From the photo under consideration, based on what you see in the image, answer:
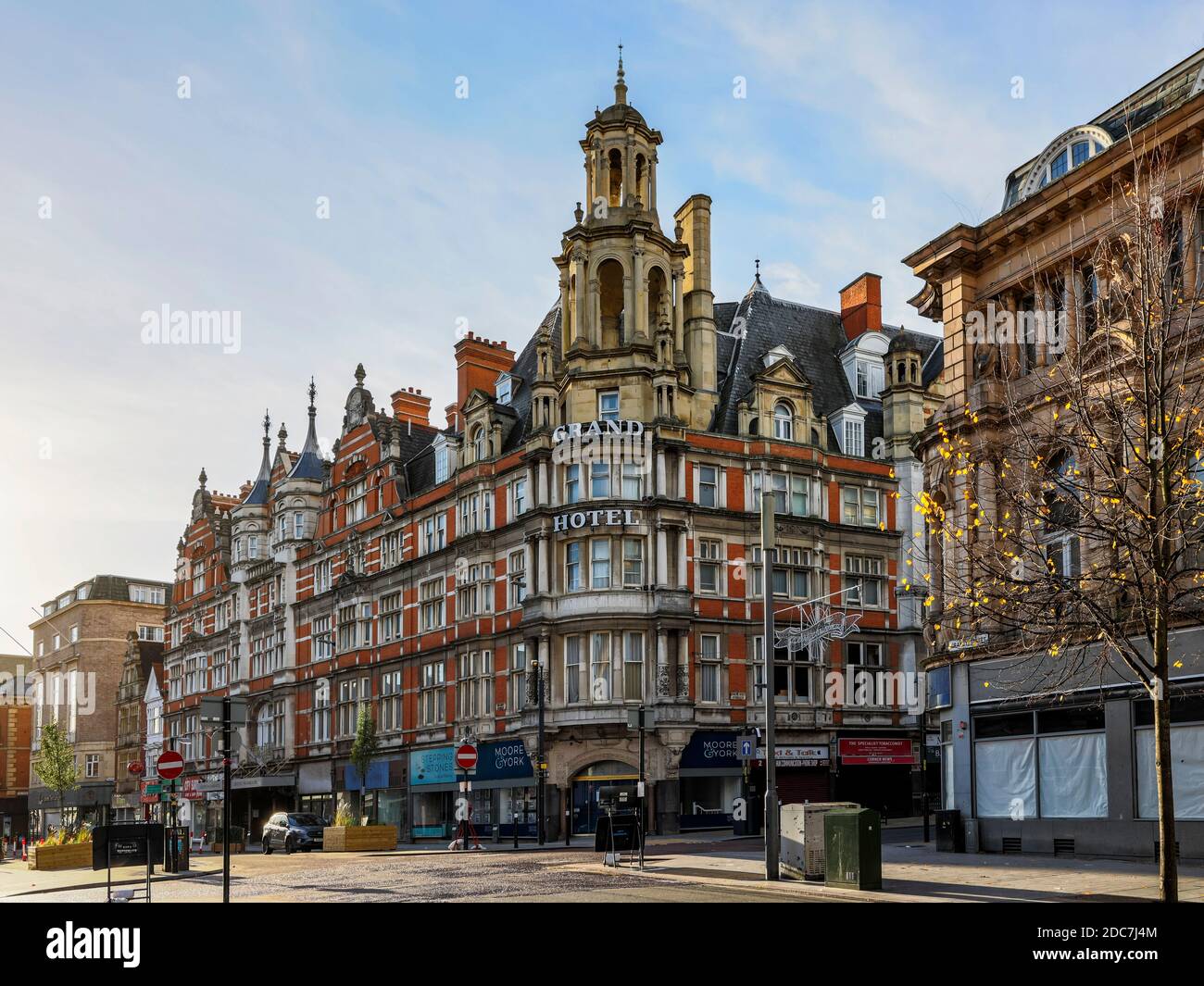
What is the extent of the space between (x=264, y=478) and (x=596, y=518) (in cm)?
3795

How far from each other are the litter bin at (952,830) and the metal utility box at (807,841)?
23.6 ft

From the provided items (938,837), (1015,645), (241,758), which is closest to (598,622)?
(938,837)

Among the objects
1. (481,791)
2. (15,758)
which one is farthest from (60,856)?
(15,758)

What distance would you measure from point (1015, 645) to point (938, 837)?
19.0 feet

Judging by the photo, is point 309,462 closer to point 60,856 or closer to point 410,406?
point 410,406

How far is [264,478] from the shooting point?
2997 inches

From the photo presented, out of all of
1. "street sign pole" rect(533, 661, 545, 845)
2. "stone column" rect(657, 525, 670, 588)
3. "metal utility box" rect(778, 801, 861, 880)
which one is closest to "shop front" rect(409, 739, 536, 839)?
"street sign pole" rect(533, 661, 545, 845)

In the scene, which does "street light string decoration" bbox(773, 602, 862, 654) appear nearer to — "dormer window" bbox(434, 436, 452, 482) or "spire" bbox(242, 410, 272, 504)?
"dormer window" bbox(434, 436, 452, 482)

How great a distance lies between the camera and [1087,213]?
26.3m

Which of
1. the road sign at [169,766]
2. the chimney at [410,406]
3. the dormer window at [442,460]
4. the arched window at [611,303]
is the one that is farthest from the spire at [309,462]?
the road sign at [169,766]
